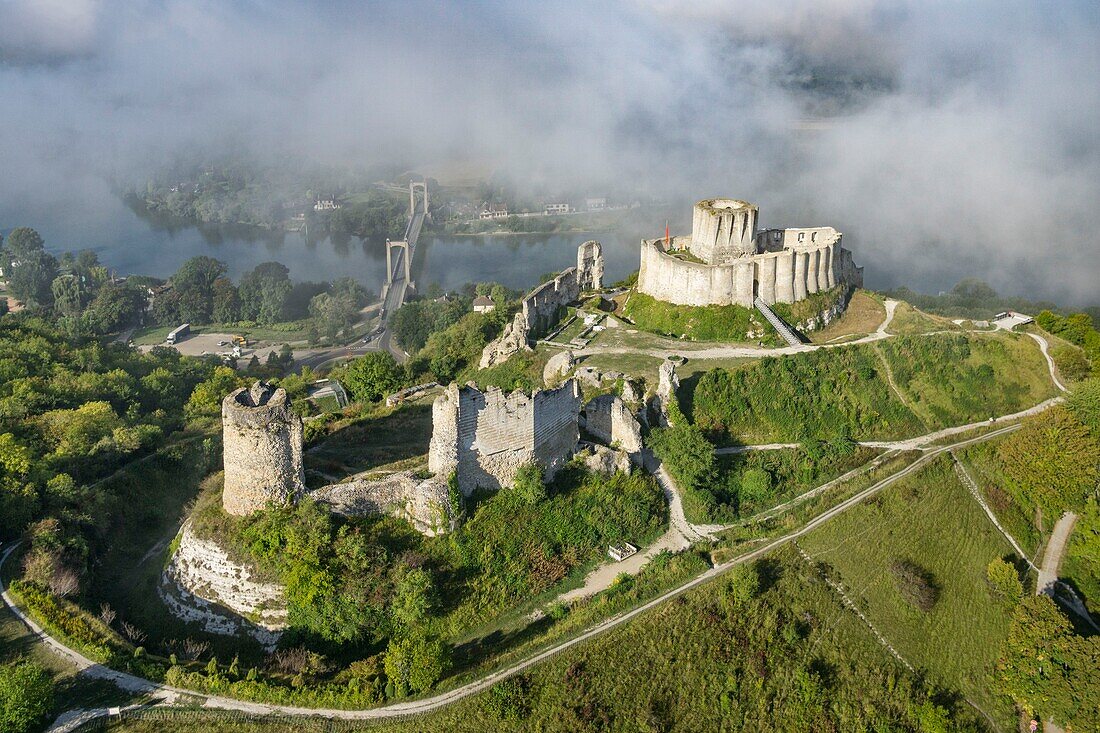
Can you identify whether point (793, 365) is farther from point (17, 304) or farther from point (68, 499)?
point (17, 304)

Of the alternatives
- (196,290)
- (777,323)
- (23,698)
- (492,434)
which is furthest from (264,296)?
(23,698)

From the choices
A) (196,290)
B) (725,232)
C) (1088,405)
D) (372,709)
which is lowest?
(196,290)

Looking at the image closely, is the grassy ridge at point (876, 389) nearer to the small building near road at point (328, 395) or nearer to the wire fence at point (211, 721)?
the wire fence at point (211, 721)

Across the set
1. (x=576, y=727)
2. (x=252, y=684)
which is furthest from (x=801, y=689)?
(x=252, y=684)

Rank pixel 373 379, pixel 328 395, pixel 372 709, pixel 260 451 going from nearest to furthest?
pixel 372 709 → pixel 260 451 → pixel 373 379 → pixel 328 395

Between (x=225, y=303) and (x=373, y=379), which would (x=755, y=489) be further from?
(x=225, y=303)
